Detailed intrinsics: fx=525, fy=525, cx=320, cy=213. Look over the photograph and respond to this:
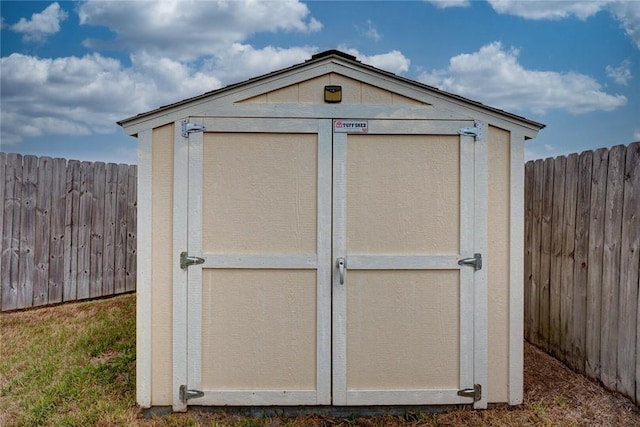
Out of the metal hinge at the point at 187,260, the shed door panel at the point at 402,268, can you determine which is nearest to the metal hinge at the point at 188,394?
the metal hinge at the point at 187,260

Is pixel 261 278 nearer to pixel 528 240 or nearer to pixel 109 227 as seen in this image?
pixel 528 240

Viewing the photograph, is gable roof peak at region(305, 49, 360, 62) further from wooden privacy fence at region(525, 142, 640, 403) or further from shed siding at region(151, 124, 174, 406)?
wooden privacy fence at region(525, 142, 640, 403)

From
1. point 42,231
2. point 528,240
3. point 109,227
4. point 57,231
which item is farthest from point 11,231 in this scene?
point 528,240

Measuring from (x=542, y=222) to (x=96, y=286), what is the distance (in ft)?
23.3

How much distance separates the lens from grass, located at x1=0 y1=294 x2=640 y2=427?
423cm

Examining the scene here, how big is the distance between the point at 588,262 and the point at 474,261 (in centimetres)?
163

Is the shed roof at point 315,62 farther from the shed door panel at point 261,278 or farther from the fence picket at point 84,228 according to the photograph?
the fence picket at point 84,228

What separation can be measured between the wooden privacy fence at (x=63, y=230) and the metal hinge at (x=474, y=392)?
6.72 metres

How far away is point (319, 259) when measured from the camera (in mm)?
4277

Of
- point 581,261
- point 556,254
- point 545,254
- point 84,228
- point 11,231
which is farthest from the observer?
point 84,228

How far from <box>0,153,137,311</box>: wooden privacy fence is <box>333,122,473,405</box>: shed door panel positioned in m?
5.89

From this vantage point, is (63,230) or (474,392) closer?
(474,392)

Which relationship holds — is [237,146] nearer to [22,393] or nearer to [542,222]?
[22,393]

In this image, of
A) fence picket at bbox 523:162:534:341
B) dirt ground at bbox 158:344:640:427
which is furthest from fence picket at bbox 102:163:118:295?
fence picket at bbox 523:162:534:341
